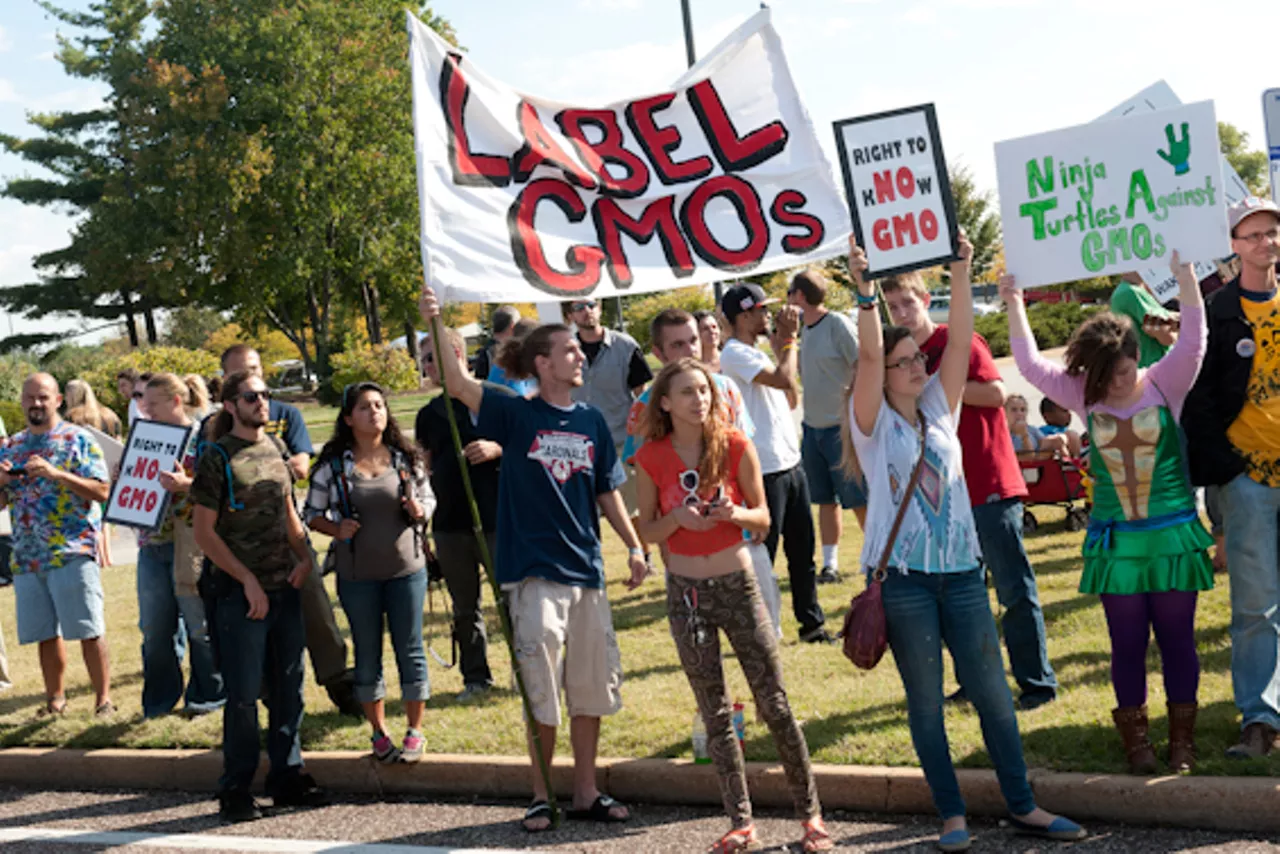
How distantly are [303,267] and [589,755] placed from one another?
46.9 m

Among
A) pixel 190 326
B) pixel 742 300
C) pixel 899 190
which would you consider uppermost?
pixel 190 326

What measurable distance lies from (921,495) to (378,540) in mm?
2954

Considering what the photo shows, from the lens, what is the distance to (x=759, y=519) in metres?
5.54

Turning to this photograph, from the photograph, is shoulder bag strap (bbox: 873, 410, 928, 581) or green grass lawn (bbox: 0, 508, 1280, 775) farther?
green grass lawn (bbox: 0, 508, 1280, 775)

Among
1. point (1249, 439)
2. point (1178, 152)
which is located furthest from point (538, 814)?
point (1178, 152)

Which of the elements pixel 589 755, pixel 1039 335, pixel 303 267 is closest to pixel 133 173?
pixel 303 267

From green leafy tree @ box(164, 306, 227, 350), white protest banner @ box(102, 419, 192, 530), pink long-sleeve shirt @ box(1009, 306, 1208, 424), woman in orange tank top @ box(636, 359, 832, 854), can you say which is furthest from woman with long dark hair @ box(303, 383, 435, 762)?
green leafy tree @ box(164, 306, 227, 350)

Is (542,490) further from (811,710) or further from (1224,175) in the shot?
(1224,175)

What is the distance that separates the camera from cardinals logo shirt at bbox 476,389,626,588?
5.96 m

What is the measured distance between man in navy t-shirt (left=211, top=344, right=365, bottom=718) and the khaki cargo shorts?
1.71 meters

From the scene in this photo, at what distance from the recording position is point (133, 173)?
173ft

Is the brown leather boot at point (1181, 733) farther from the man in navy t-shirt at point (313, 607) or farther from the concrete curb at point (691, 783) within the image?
the man in navy t-shirt at point (313, 607)

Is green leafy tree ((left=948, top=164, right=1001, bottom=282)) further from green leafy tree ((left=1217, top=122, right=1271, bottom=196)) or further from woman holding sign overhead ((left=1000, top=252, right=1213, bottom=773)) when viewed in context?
woman holding sign overhead ((left=1000, top=252, right=1213, bottom=773))

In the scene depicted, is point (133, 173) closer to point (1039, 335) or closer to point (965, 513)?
point (1039, 335)
